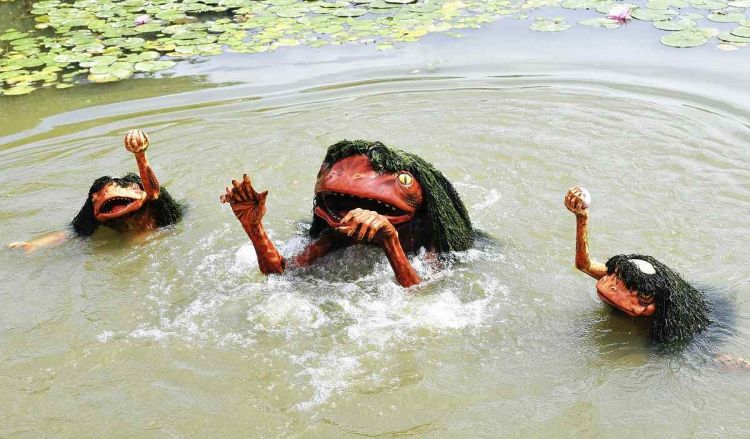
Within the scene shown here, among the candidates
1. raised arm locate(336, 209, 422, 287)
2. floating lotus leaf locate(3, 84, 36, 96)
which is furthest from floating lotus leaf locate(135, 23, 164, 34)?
raised arm locate(336, 209, 422, 287)

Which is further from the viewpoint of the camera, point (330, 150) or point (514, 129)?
point (514, 129)

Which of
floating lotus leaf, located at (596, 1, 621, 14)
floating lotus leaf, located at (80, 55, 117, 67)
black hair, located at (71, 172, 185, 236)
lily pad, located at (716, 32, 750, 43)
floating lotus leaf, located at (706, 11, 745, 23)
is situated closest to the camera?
black hair, located at (71, 172, 185, 236)

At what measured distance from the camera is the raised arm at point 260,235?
3.87 m

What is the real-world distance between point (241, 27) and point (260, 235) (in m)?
6.00

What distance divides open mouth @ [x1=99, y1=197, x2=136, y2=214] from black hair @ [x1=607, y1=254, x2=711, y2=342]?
3.26m

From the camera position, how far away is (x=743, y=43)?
8.00 m

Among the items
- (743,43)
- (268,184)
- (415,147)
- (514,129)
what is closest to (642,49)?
(743,43)

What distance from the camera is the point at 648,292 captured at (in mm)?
3750

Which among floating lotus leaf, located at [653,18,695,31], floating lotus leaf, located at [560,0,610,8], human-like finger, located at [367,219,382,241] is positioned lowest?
floating lotus leaf, located at [653,18,695,31]

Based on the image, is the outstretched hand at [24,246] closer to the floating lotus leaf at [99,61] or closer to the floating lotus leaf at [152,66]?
the floating lotus leaf at [152,66]

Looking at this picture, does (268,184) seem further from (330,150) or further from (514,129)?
(514,129)

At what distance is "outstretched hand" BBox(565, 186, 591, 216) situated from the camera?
11.5ft

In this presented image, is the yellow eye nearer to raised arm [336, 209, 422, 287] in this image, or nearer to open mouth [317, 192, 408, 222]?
open mouth [317, 192, 408, 222]

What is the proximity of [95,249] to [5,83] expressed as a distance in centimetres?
391
